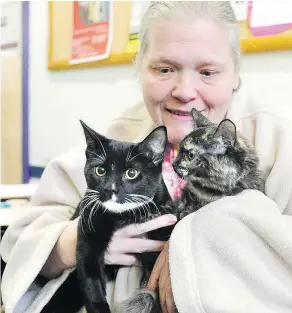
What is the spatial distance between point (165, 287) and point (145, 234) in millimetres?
142

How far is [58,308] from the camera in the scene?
39.8 inches

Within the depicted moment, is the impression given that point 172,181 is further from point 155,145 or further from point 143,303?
point 143,303

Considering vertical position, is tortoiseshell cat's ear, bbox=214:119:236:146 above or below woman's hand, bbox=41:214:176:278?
above

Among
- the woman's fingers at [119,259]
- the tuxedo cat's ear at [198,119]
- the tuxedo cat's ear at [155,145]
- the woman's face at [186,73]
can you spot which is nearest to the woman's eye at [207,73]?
the woman's face at [186,73]

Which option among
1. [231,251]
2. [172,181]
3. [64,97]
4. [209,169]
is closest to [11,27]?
[64,97]

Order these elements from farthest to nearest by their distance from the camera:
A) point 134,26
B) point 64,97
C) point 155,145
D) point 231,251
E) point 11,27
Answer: point 11,27, point 64,97, point 134,26, point 155,145, point 231,251

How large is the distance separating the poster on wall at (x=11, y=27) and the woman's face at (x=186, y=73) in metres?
1.57

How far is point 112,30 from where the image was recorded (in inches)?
74.5

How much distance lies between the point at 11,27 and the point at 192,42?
1752mm

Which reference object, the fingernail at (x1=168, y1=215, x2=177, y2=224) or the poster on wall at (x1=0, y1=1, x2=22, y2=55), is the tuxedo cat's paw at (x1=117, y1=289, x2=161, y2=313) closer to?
the fingernail at (x1=168, y1=215, x2=177, y2=224)

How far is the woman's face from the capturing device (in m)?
0.97

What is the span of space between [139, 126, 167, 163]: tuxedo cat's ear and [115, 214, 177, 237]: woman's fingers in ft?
0.40

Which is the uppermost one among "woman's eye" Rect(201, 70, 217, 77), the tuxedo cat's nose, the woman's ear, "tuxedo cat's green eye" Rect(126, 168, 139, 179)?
"woman's eye" Rect(201, 70, 217, 77)

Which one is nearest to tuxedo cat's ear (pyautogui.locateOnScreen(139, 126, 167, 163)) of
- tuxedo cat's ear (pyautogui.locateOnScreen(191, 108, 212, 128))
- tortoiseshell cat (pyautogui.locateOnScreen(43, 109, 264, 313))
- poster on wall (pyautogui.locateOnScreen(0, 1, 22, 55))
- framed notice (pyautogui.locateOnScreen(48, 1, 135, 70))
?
tortoiseshell cat (pyautogui.locateOnScreen(43, 109, 264, 313))
